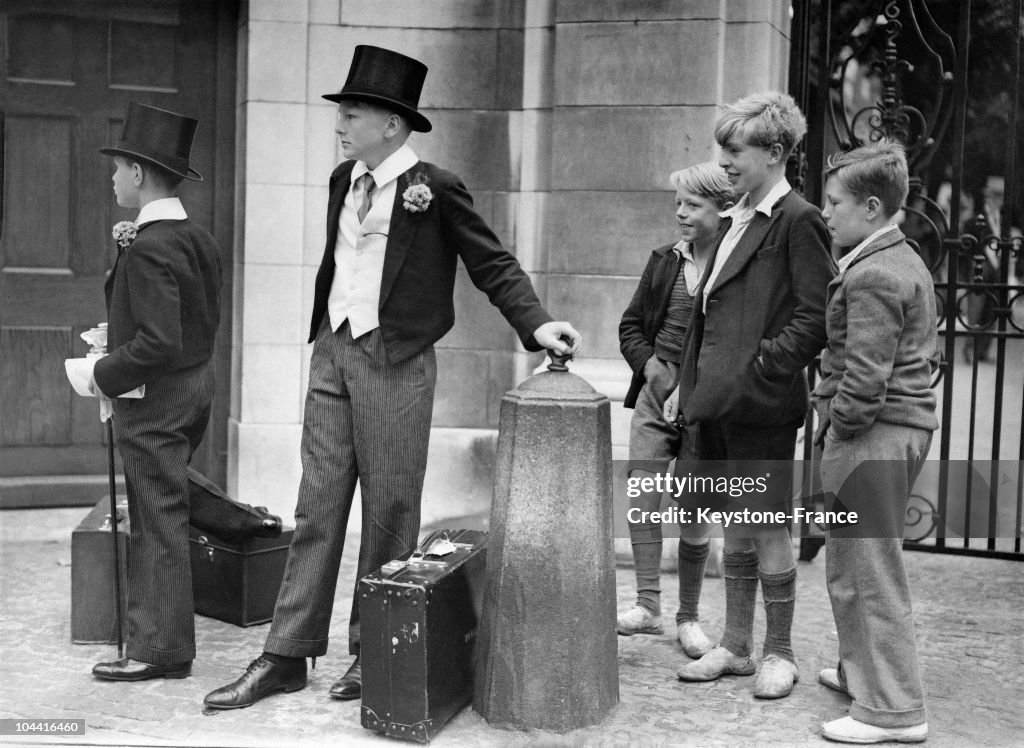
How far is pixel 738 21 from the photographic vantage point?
634 cm

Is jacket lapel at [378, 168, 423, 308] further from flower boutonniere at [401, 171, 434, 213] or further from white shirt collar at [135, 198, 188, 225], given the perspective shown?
white shirt collar at [135, 198, 188, 225]

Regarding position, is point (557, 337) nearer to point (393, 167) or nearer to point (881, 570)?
point (393, 167)

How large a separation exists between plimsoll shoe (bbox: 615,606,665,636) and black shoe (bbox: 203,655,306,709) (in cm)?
146

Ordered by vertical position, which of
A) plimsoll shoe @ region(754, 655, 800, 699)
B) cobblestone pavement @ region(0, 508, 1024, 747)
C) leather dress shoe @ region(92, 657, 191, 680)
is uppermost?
plimsoll shoe @ region(754, 655, 800, 699)

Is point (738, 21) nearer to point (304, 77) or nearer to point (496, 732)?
point (304, 77)

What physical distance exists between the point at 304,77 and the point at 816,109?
2786mm

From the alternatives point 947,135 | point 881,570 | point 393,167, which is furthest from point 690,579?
point 947,135

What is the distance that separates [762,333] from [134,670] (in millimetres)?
2581

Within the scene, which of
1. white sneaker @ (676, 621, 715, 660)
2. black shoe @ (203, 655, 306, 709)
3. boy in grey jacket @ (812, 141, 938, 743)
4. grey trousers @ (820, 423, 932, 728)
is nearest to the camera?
boy in grey jacket @ (812, 141, 938, 743)

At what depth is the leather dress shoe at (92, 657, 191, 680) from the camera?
4578mm

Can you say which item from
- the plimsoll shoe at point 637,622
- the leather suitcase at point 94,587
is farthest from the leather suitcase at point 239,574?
the plimsoll shoe at point 637,622

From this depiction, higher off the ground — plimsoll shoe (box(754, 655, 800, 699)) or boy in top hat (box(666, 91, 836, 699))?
boy in top hat (box(666, 91, 836, 699))

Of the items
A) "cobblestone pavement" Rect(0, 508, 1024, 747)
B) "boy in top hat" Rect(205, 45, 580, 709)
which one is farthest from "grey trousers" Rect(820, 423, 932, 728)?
"boy in top hat" Rect(205, 45, 580, 709)

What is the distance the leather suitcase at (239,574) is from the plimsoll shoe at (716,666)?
1.79 metres
